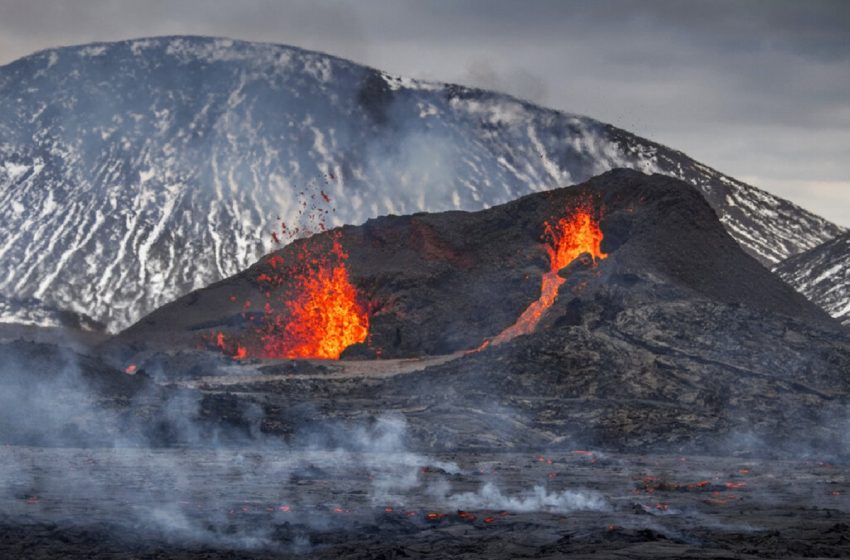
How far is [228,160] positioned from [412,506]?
13061 cm

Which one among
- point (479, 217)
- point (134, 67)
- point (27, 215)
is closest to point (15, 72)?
point (134, 67)

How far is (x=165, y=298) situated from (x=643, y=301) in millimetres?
84950

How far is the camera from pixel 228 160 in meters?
150

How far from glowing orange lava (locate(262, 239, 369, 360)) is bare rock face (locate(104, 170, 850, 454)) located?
1.18m

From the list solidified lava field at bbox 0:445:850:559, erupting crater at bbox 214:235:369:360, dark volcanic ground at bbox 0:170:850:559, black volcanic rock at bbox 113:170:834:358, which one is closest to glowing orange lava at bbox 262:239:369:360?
erupting crater at bbox 214:235:369:360

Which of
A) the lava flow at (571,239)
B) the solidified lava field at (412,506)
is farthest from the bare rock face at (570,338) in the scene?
the solidified lava field at (412,506)

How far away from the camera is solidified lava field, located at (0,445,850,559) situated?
1736 centimetres

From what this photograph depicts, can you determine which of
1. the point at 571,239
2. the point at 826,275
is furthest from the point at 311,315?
the point at 826,275

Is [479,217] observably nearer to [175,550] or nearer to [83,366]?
[83,366]

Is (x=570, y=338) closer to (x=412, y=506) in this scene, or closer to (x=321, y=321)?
(x=412, y=506)

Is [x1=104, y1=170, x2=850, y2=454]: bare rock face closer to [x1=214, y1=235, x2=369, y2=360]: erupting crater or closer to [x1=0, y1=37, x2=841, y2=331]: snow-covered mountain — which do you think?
[x1=214, y1=235, x2=369, y2=360]: erupting crater

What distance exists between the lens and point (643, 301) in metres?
52.9

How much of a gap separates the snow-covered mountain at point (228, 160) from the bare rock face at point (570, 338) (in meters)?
58.1

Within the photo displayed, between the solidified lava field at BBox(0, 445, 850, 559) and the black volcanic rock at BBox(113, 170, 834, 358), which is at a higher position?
the black volcanic rock at BBox(113, 170, 834, 358)
